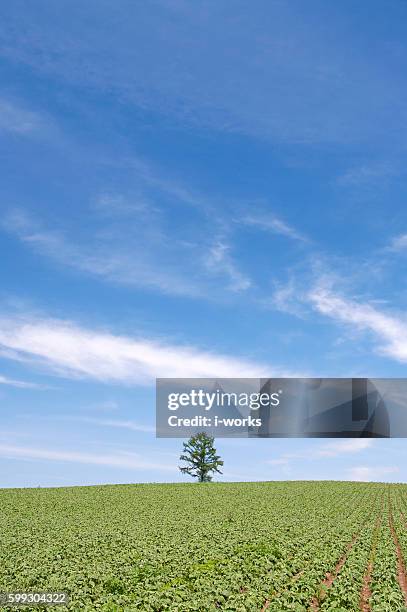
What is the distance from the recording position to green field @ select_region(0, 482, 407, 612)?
18.3 meters

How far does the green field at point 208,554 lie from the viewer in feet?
60.0

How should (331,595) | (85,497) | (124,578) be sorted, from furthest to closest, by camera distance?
(85,497), (124,578), (331,595)

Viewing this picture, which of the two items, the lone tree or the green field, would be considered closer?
the green field

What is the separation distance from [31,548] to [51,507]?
83.1 ft

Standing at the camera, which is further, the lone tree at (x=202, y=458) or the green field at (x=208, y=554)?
the lone tree at (x=202, y=458)

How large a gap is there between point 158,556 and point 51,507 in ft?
101

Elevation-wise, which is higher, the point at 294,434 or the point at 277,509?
the point at 294,434

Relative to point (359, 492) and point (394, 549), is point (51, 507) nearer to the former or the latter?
point (394, 549)

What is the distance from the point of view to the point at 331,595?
1866 centimetres

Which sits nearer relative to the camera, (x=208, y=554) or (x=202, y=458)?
(x=208, y=554)

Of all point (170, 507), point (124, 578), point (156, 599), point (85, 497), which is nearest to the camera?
point (156, 599)

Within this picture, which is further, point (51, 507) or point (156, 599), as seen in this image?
point (51, 507)

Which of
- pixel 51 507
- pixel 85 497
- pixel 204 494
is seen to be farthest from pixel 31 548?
pixel 204 494

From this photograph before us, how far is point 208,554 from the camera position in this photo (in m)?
25.9
